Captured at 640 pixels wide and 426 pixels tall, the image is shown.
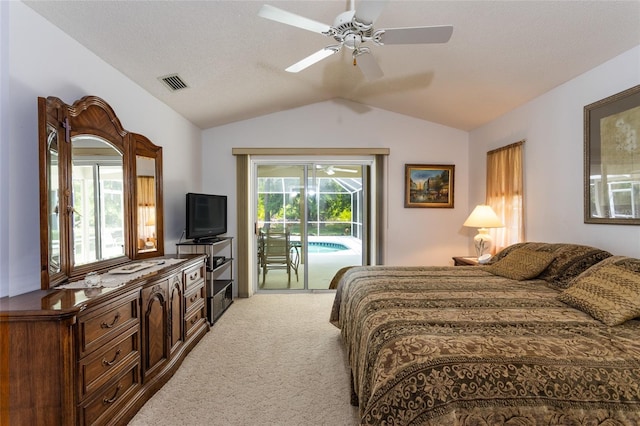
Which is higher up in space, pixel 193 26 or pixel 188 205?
pixel 193 26

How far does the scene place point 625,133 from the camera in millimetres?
2160

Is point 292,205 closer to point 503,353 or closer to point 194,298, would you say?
point 194,298

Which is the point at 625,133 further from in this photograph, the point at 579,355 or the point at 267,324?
the point at 267,324

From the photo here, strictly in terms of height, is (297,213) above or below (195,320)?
above

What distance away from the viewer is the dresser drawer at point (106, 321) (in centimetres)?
147

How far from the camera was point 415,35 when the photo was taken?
178cm

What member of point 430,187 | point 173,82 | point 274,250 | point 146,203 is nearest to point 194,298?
point 146,203

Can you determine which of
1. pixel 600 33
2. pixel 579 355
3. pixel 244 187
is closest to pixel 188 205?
pixel 244 187

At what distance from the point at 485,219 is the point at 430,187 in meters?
1.16

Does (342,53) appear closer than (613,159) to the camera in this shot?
No

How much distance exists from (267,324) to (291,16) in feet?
9.63

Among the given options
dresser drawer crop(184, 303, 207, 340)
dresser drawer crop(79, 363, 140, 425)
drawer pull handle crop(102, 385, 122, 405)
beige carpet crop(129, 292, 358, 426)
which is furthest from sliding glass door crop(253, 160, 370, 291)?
drawer pull handle crop(102, 385, 122, 405)

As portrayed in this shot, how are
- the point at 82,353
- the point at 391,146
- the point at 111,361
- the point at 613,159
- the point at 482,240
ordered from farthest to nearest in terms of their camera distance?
1. the point at 391,146
2. the point at 482,240
3. the point at 613,159
4. the point at 111,361
5. the point at 82,353

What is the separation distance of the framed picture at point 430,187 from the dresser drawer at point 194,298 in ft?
9.88
